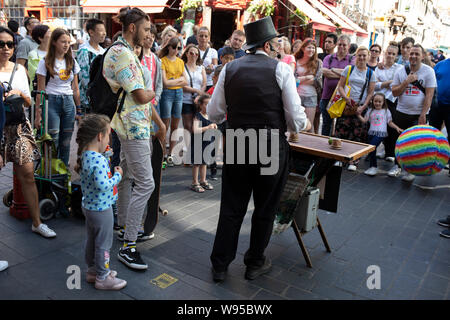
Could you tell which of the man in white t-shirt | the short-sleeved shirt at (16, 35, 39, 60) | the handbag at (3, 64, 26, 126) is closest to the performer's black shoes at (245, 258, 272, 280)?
the handbag at (3, 64, 26, 126)

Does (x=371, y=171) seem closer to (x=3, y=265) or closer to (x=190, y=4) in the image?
(x=3, y=265)

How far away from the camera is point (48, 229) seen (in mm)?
3895

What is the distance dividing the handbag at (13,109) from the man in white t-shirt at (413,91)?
5.50 meters

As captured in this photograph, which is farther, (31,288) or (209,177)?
(209,177)

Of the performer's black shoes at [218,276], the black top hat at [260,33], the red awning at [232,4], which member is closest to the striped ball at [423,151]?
the black top hat at [260,33]

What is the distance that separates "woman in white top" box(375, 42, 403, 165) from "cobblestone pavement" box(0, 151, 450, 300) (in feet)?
7.10

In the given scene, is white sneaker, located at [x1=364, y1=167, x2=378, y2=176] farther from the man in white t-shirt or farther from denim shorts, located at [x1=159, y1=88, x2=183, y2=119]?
denim shorts, located at [x1=159, y1=88, x2=183, y2=119]

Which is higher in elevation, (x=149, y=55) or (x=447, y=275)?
(x=149, y=55)

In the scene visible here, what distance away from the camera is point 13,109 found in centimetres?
353

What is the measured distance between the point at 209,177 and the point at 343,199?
1.97 metres

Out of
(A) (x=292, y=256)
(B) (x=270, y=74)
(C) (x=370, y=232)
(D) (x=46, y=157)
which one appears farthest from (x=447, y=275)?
(D) (x=46, y=157)

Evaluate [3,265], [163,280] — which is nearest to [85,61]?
[3,265]

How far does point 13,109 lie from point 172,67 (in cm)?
310
